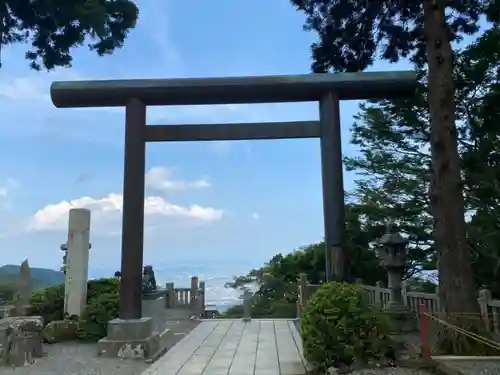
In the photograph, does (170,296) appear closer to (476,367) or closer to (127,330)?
(127,330)

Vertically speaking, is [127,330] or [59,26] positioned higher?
[59,26]

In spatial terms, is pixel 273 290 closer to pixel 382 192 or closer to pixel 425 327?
pixel 382 192

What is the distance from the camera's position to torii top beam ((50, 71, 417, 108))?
7.54m

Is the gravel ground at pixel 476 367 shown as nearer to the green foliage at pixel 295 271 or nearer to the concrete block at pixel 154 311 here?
the concrete block at pixel 154 311

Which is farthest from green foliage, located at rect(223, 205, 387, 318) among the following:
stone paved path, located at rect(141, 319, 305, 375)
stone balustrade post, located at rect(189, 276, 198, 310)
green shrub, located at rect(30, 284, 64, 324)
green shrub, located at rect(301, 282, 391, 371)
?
green shrub, located at rect(301, 282, 391, 371)

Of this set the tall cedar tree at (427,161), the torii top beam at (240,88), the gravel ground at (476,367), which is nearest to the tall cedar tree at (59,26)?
the torii top beam at (240,88)

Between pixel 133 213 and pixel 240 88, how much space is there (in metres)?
2.41

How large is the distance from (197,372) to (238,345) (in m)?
2.25

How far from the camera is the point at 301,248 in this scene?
1916cm

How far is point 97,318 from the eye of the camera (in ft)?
29.3

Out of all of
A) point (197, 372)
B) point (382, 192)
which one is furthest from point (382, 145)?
point (197, 372)

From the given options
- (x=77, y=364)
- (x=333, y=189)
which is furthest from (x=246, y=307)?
(x=77, y=364)

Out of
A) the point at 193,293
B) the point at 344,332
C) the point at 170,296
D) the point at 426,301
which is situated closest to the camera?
the point at 344,332

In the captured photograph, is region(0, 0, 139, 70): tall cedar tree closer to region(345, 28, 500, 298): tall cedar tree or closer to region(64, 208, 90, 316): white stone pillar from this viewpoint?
region(64, 208, 90, 316): white stone pillar
